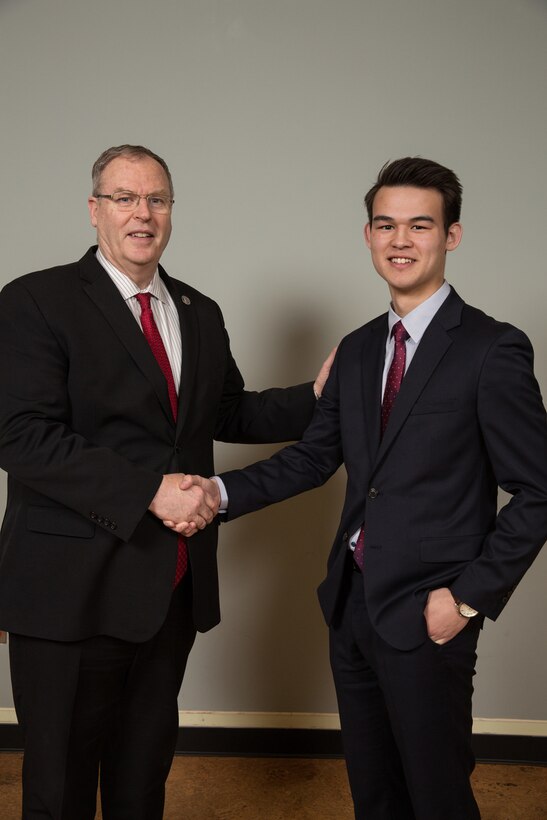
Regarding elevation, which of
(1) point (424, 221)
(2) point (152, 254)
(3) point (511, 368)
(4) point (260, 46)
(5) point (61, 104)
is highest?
(4) point (260, 46)

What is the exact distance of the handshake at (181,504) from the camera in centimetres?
213

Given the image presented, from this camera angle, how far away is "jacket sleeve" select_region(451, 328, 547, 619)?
1.87 m

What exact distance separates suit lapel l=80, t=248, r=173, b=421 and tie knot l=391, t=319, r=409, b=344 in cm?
59

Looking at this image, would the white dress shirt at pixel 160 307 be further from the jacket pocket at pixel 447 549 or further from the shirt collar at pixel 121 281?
the jacket pocket at pixel 447 549

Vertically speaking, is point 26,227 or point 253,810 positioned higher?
point 26,227

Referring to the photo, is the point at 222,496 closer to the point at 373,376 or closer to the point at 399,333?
the point at 373,376

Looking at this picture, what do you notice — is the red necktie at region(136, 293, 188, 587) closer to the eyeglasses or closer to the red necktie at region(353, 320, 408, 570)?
the eyeglasses

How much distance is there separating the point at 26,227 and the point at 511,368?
6.87 ft

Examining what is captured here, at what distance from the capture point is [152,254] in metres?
2.23

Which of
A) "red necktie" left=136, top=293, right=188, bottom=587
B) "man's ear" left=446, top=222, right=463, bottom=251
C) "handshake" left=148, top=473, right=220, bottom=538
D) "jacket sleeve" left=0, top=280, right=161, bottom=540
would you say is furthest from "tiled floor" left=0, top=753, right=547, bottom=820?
"man's ear" left=446, top=222, right=463, bottom=251

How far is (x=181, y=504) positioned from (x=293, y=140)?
166 cm

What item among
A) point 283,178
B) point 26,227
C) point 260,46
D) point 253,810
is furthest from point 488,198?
point 253,810

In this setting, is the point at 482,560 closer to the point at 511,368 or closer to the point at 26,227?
the point at 511,368

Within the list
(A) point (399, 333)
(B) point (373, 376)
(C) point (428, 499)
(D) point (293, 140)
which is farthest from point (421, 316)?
(D) point (293, 140)
